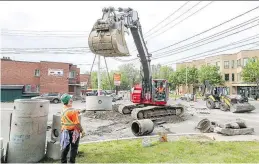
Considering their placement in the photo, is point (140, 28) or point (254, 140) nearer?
point (254, 140)

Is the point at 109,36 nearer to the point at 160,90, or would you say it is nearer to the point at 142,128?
the point at 142,128

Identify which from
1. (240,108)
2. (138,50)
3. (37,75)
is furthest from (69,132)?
(37,75)

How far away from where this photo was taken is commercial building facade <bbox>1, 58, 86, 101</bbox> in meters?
42.4

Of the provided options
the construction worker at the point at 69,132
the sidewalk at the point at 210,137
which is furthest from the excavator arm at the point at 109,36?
the construction worker at the point at 69,132

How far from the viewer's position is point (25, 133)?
6965 mm

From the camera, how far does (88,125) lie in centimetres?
1486

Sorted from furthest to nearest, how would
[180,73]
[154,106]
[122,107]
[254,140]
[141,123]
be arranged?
1. [180,73]
2. [122,107]
3. [154,106]
4. [141,123]
5. [254,140]

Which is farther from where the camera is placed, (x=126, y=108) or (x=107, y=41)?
(x=126, y=108)

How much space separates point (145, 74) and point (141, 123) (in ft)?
21.7

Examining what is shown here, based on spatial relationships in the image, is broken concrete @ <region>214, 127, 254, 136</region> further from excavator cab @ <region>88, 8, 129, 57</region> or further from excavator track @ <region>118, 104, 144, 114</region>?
excavator track @ <region>118, 104, 144, 114</region>

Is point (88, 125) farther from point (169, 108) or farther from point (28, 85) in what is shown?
point (28, 85)

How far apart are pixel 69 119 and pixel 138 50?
10053 mm

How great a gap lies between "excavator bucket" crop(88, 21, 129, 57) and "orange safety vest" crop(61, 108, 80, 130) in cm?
460

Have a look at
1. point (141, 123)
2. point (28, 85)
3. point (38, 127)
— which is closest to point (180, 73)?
point (28, 85)
